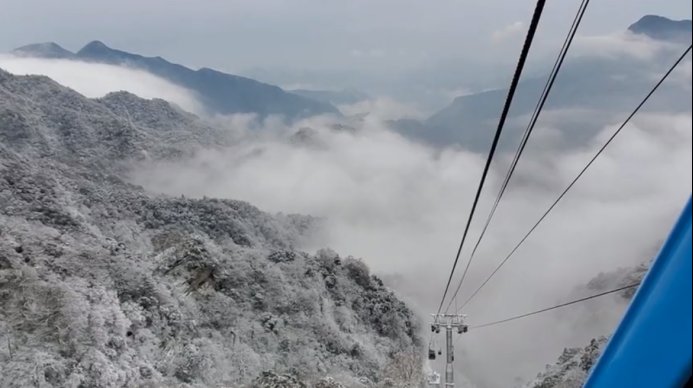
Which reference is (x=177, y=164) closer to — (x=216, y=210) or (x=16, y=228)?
(x=216, y=210)

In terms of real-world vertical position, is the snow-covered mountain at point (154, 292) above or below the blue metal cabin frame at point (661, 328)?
above

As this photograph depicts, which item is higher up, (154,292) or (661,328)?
(154,292)

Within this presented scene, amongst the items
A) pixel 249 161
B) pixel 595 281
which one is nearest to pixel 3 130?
pixel 249 161

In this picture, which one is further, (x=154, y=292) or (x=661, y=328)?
(x=154, y=292)

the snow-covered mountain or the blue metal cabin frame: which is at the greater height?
the snow-covered mountain
